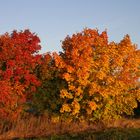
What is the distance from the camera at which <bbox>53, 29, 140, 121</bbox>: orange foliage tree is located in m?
33.2

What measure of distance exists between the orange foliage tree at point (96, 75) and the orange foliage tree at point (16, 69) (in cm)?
224

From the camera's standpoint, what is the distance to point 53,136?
25406 millimetres

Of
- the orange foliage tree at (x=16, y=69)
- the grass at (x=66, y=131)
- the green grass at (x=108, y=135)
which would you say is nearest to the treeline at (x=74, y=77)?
the orange foliage tree at (x=16, y=69)

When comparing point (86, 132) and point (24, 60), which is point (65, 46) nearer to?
point (24, 60)

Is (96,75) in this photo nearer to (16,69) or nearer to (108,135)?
(16,69)

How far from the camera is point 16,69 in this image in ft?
108

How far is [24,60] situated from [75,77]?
4.39 metres

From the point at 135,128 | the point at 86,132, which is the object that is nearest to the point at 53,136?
the point at 86,132

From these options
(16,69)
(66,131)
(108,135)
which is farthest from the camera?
(16,69)

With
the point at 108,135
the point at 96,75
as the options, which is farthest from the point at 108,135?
the point at 96,75

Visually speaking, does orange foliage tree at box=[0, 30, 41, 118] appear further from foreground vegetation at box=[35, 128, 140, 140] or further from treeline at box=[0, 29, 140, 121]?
foreground vegetation at box=[35, 128, 140, 140]

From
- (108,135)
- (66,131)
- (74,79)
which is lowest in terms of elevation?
(108,135)

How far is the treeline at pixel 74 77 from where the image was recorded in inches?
1296

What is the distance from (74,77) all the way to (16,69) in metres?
4.69
